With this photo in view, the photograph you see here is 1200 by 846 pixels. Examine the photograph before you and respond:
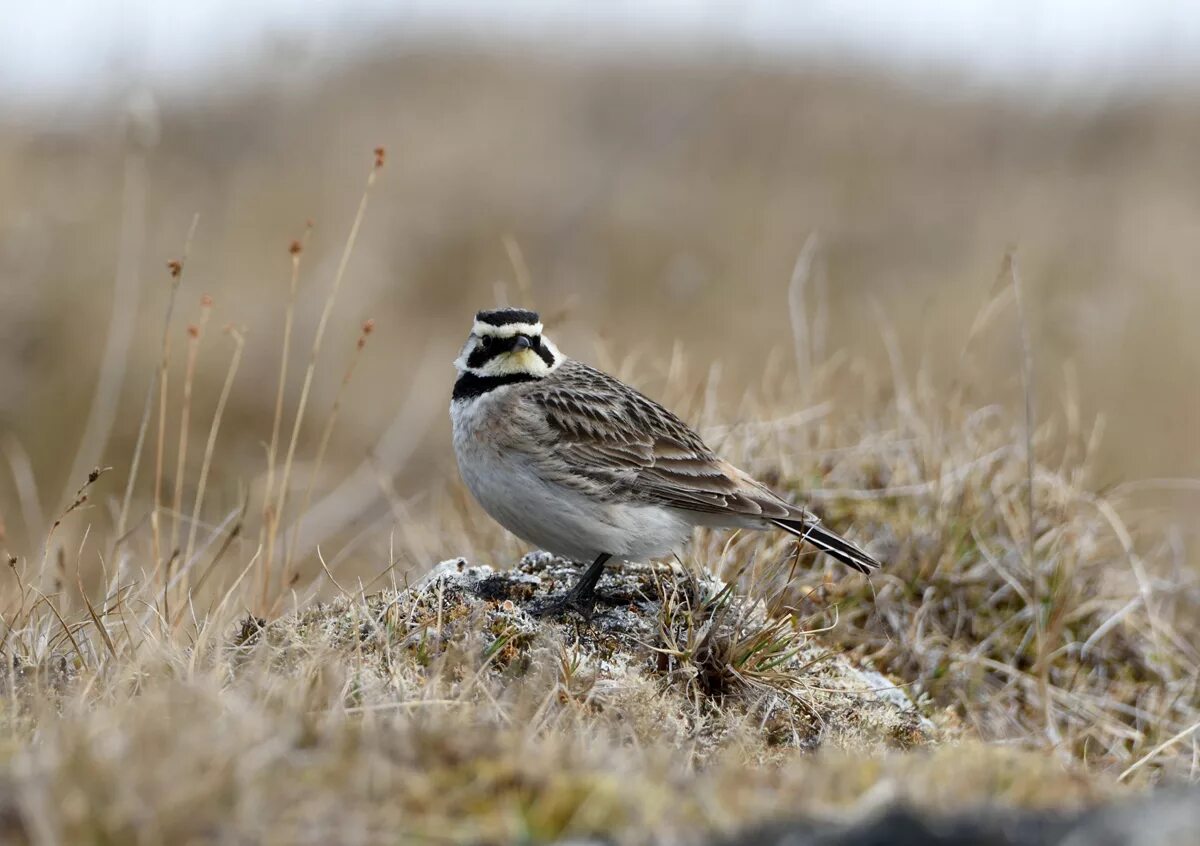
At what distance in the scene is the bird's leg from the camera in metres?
4.79

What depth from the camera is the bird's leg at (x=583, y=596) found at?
4.79 metres

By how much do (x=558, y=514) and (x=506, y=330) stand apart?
1018 mm

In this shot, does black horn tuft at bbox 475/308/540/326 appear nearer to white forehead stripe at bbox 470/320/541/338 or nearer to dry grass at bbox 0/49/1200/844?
white forehead stripe at bbox 470/320/541/338

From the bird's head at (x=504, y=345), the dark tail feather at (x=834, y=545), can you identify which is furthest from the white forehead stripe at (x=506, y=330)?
the dark tail feather at (x=834, y=545)

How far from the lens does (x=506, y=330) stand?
556cm

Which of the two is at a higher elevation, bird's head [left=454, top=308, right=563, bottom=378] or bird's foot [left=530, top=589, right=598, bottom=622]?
bird's head [left=454, top=308, right=563, bottom=378]

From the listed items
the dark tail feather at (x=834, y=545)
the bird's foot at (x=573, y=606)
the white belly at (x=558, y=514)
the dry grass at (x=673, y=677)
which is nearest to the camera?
the dry grass at (x=673, y=677)

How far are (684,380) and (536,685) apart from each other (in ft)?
11.2

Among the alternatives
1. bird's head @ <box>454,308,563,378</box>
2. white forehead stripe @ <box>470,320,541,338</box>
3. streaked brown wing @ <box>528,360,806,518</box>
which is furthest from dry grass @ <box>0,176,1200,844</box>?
white forehead stripe @ <box>470,320,541,338</box>

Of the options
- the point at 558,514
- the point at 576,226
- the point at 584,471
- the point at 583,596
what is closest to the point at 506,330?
the point at 584,471

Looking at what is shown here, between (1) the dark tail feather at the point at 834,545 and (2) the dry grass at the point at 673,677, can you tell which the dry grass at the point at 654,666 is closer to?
(2) the dry grass at the point at 673,677

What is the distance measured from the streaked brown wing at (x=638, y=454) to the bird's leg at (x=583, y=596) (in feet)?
1.02

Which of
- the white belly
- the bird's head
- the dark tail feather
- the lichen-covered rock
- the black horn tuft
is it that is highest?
the black horn tuft

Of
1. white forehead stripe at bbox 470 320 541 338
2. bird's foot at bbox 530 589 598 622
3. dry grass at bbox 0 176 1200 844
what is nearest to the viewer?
dry grass at bbox 0 176 1200 844
